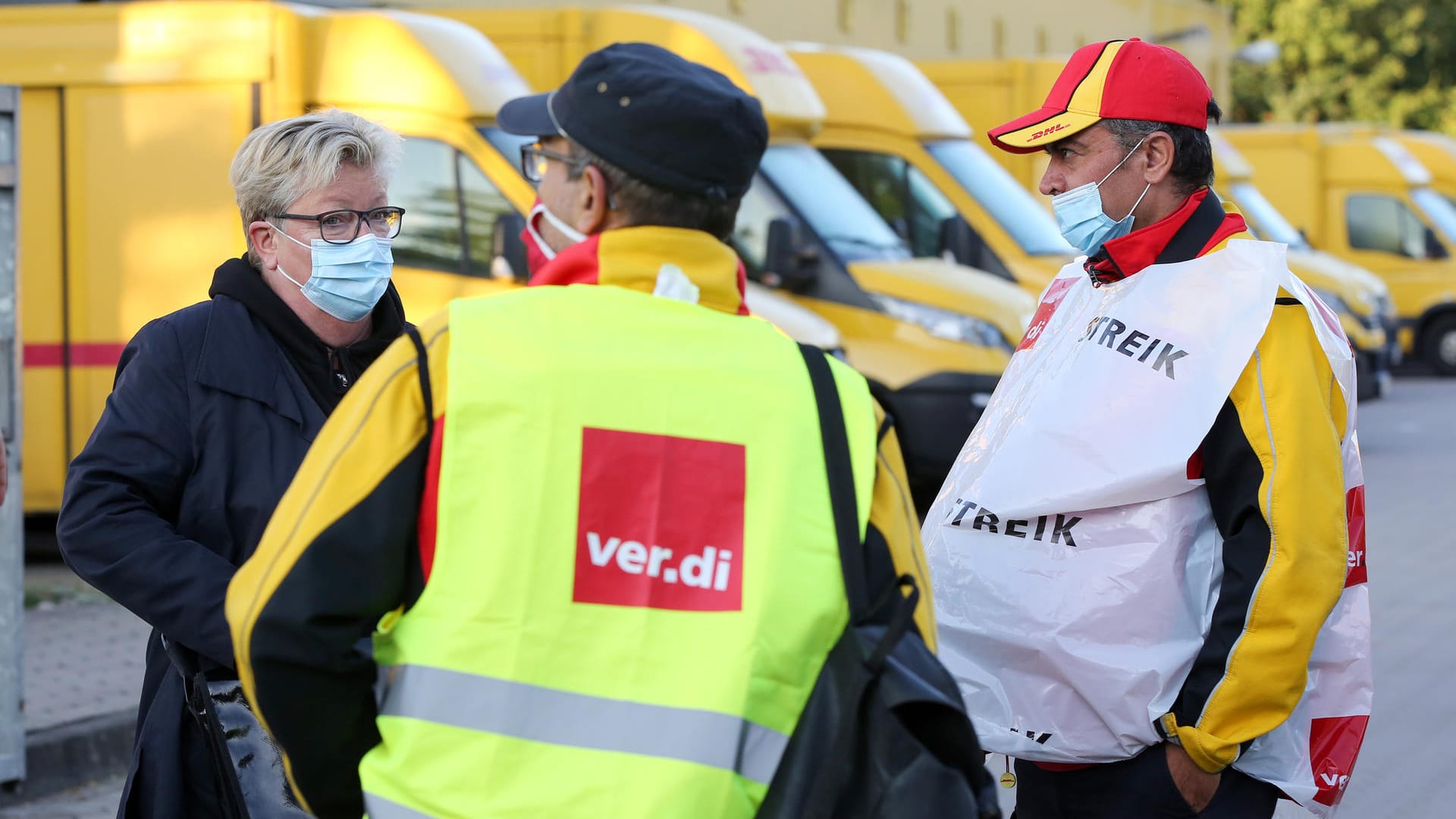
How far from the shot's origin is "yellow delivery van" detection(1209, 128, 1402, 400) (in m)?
15.7

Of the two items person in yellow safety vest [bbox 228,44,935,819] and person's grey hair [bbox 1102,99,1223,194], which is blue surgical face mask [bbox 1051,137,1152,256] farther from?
person in yellow safety vest [bbox 228,44,935,819]

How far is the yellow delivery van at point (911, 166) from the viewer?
37.5 ft

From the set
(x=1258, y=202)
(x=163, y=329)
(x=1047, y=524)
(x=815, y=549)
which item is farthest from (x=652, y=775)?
(x=1258, y=202)

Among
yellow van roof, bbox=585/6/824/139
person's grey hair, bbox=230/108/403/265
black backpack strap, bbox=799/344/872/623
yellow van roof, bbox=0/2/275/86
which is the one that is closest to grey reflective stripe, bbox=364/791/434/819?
black backpack strap, bbox=799/344/872/623

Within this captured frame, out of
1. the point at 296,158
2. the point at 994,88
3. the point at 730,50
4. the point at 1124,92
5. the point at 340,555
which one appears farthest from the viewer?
the point at 994,88

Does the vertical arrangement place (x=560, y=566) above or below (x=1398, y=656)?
above

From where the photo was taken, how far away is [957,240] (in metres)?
11.0

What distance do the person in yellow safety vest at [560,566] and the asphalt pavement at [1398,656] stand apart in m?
2.39

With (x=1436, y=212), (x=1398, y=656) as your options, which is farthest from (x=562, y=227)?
(x=1436, y=212)

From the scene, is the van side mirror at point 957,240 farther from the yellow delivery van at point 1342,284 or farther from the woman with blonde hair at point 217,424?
the woman with blonde hair at point 217,424

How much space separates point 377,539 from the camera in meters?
1.73

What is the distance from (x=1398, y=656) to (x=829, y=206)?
172 inches

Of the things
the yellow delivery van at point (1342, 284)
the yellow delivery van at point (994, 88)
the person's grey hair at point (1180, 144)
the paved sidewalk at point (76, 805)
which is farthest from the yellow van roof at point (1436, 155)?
the person's grey hair at point (1180, 144)

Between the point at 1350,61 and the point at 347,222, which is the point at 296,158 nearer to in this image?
the point at 347,222
